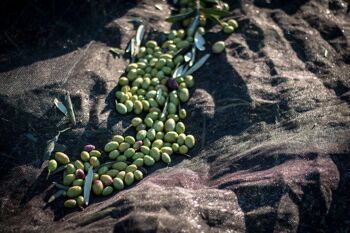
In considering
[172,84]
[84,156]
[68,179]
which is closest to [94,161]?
[84,156]

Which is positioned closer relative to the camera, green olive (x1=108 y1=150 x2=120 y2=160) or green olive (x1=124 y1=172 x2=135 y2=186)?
green olive (x1=124 y1=172 x2=135 y2=186)

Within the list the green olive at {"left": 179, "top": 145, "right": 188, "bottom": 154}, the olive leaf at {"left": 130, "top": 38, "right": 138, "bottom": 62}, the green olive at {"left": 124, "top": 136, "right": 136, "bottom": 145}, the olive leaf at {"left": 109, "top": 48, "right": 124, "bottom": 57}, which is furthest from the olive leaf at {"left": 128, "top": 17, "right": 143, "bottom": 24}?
the green olive at {"left": 179, "top": 145, "right": 188, "bottom": 154}

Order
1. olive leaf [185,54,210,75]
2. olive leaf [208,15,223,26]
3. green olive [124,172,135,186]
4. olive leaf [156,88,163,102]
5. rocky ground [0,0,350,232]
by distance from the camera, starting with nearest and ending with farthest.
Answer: rocky ground [0,0,350,232], green olive [124,172,135,186], olive leaf [156,88,163,102], olive leaf [185,54,210,75], olive leaf [208,15,223,26]

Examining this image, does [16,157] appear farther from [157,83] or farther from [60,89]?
[157,83]

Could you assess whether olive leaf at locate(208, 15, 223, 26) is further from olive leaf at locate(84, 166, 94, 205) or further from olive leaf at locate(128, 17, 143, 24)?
olive leaf at locate(84, 166, 94, 205)

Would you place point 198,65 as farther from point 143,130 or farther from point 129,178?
point 129,178

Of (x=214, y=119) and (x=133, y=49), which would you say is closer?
(x=214, y=119)

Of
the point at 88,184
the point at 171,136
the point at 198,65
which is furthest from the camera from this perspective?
the point at 198,65
